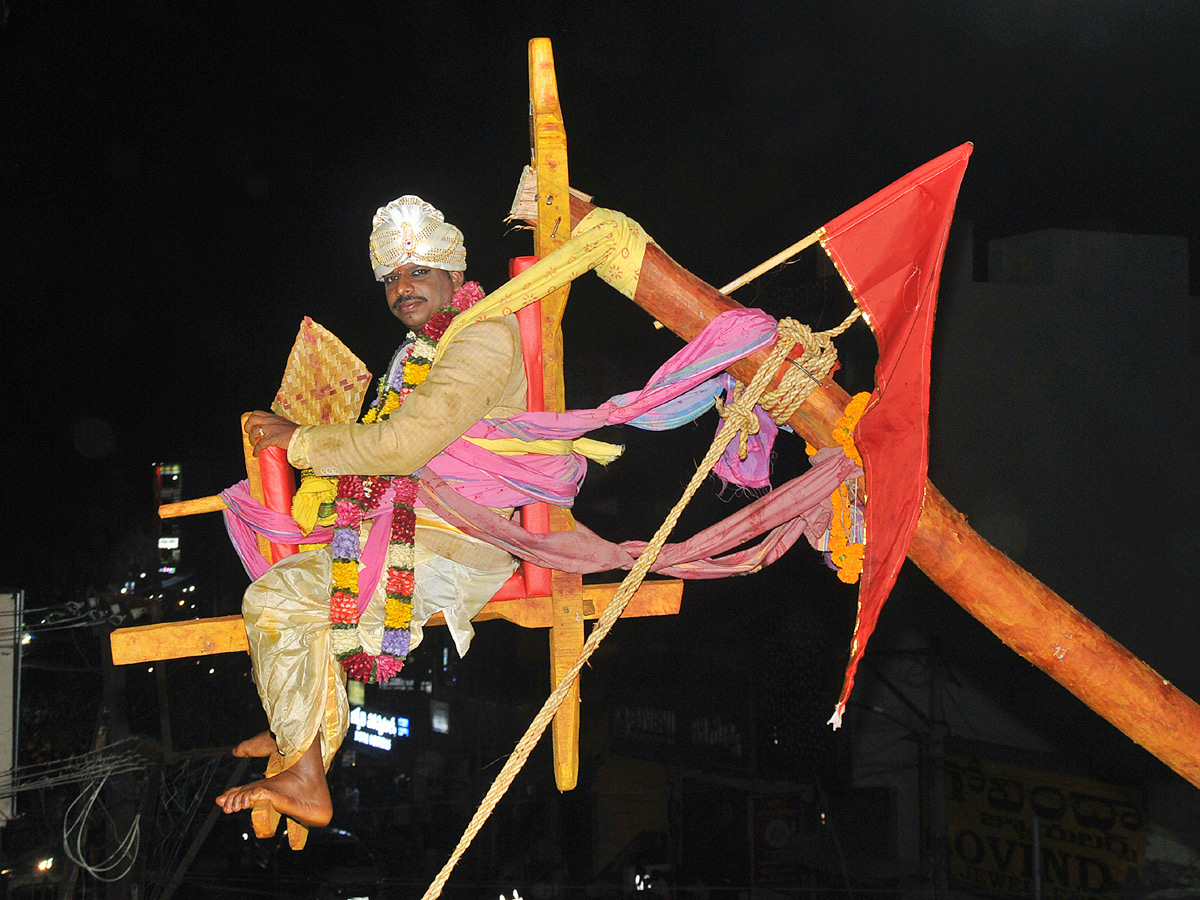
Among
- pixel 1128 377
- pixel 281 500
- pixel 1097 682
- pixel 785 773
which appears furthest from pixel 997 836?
pixel 281 500

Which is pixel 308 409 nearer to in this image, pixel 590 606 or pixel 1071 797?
pixel 590 606

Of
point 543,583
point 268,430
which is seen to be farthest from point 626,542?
point 268,430

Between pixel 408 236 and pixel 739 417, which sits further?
pixel 408 236

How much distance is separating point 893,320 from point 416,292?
130cm

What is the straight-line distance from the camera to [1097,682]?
2.64 m

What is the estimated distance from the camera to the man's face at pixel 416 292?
284 centimetres

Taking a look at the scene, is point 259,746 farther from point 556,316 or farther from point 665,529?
point 556,316

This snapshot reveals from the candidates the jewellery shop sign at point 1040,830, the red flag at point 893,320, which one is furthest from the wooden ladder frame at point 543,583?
the jewellery shop sign at point 1040,830

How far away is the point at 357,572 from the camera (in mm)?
2674

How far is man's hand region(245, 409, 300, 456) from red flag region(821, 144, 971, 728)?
57.5 inches

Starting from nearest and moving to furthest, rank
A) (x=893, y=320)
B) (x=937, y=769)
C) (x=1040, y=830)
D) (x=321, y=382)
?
(x=893, y=320)
(x=321, y=382)
(x=1040, y=830)
(x=937, y=769)

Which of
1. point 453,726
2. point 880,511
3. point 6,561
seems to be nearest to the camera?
point 880,511

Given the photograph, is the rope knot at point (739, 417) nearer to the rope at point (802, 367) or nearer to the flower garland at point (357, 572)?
the rope at point (802, 367)

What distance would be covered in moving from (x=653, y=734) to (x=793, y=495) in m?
13.7
